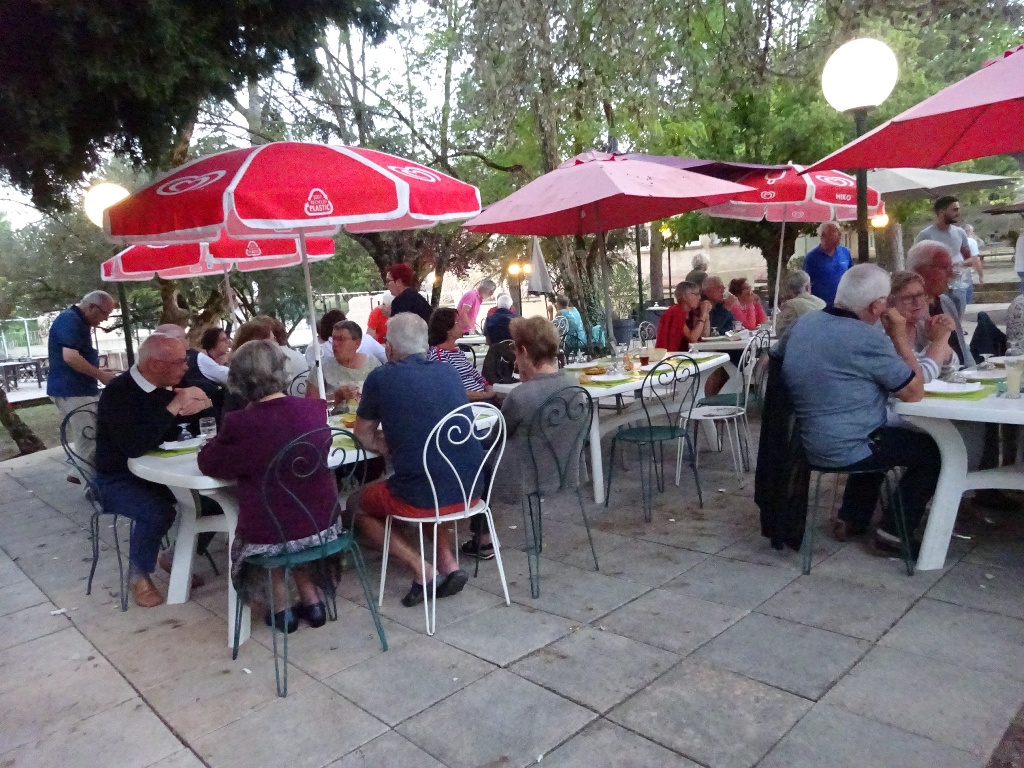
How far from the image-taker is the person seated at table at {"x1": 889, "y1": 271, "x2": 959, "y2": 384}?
3697 millimetres

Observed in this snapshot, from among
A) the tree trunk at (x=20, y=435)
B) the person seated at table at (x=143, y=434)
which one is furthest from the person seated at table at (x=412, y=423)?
the tree trunk at (x=20, y=435)

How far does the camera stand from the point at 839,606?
10.0ft

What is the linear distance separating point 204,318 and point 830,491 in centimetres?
949

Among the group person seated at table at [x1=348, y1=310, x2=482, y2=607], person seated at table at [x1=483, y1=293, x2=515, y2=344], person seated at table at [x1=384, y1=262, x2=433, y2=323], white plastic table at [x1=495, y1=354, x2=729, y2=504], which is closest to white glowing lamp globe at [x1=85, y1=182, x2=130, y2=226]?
person seated at table at [x1=384, y1=262, x2=433, y2=323]

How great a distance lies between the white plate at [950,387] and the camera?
10.6 ft

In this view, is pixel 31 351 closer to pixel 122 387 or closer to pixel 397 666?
pixel 122 387

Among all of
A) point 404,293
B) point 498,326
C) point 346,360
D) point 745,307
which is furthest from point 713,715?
point 745,307

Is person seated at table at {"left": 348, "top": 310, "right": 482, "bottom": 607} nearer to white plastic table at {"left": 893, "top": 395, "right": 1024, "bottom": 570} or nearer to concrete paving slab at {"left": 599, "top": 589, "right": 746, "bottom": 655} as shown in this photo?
concrete paving slab at {"left": 599, "top": 589, "right": 746, "bottom": 655}

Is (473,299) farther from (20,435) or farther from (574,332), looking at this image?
(20,435)

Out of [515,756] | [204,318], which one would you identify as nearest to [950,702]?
[515,756]

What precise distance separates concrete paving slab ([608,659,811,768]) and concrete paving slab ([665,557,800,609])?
0.64 metres

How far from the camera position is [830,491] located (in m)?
4.58

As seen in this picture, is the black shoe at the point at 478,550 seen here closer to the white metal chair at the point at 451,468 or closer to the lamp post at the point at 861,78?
the white metal chair at the point at 451,468

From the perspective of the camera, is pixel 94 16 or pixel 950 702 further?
pixel 94 16
